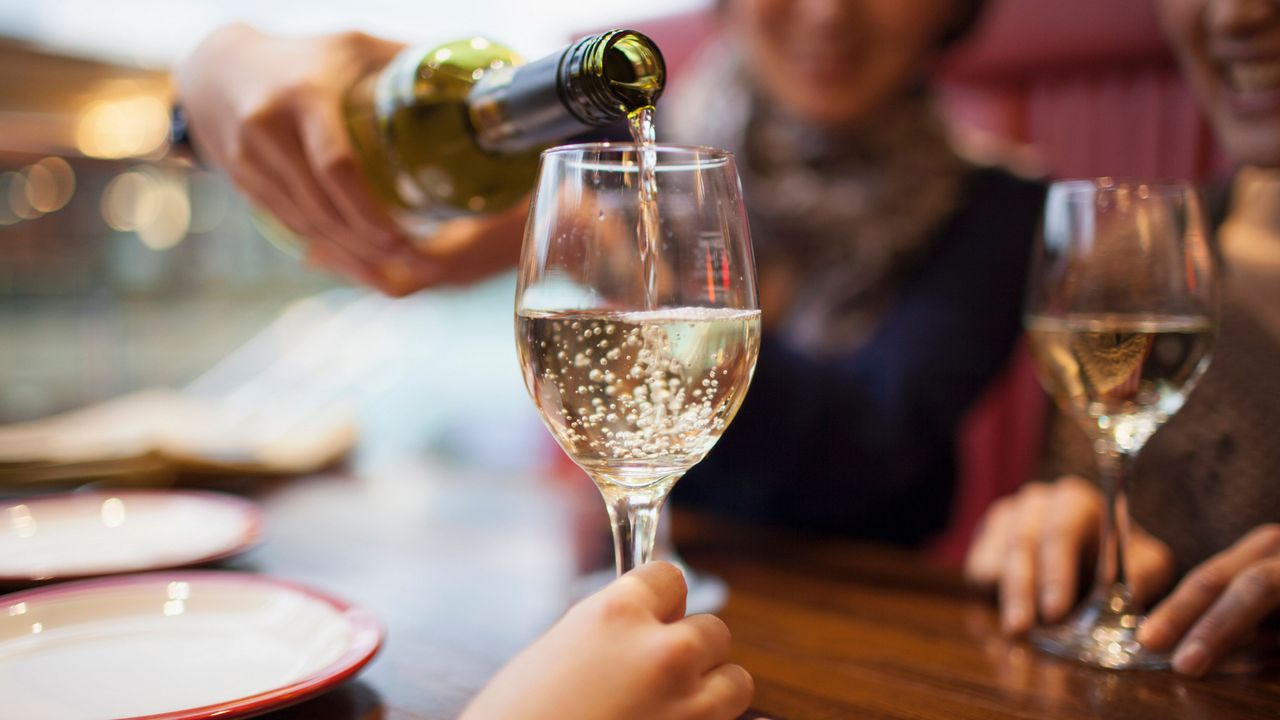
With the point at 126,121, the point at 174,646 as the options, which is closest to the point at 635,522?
the point at 174,646

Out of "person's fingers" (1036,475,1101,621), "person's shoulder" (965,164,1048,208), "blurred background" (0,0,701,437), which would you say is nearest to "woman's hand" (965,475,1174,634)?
"person's fingers" (1036,475,1101,621)

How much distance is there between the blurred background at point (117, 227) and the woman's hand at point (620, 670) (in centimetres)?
295

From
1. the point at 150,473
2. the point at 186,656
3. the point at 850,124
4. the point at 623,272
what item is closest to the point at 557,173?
the point at 623,272

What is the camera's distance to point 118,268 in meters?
3.90

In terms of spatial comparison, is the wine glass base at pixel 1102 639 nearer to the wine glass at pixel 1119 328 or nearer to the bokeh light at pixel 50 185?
the wine glass at pixel 1119 328

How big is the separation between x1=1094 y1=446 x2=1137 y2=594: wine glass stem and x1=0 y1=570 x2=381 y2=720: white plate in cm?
50

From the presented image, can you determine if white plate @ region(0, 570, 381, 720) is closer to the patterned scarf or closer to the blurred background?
the patterned scarf

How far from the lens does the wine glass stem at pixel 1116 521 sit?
676 millimetres

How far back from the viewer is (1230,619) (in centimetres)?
61

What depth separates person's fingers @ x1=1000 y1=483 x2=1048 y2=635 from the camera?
27.6 inches

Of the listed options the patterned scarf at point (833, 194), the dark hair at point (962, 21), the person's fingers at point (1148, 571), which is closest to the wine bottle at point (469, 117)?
the person's fingers at point (1148, 571)

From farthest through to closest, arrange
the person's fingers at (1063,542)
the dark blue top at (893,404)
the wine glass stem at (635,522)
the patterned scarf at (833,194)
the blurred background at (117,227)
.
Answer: the blurred background at (117,227), the patterned scarf at (833,194), the dark blue top at (893,404), the person's fingers at (1063,542), the wine glass stem at (635,522)

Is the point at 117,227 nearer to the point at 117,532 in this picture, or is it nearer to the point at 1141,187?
the point at 117,532

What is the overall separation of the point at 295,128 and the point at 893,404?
3.60 ft
